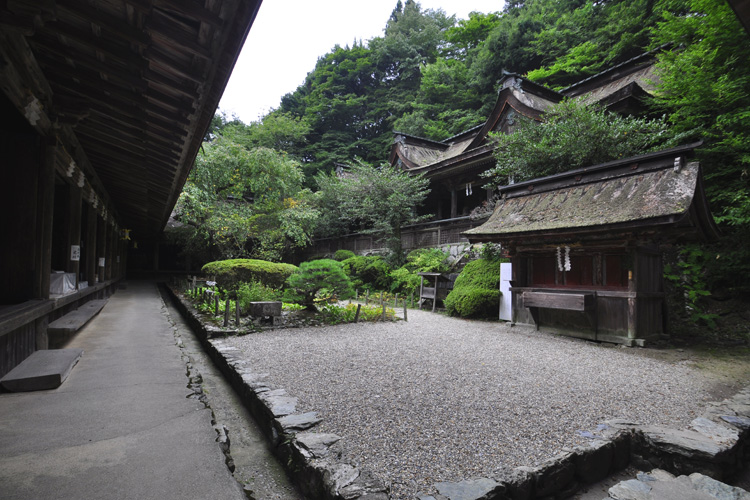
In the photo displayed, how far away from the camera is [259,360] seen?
5.29 metres

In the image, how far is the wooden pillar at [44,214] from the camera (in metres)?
4.47

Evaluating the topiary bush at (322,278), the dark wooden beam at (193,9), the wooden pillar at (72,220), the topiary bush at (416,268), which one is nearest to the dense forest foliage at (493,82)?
the topiary bush at (416,268)

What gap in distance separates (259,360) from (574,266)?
22.4ft

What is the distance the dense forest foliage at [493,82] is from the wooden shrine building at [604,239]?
221cm

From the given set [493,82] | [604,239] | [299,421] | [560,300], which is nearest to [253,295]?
[299,421]

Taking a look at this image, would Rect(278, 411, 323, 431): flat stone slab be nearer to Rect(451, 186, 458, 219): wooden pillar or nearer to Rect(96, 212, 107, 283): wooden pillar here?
Rect(96, 212, 107, 283): wooden pillar

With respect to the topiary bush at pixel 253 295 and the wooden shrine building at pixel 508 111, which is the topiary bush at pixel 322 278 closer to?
the topiary bush at pixel 253 295

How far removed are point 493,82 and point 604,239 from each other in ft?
63.7

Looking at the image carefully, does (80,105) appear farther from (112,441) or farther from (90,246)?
(90,246)

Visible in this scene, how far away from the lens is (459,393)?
4.08 metres

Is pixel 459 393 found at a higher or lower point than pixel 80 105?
lower

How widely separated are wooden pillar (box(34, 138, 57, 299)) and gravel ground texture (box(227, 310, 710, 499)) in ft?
9.17

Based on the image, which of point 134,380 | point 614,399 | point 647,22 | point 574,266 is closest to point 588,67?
point 647,22

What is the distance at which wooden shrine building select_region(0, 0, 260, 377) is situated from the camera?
2549 mm
